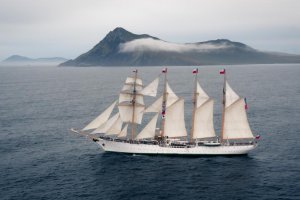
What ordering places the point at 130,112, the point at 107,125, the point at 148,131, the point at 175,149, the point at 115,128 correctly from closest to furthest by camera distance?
1. the point at 175,149
2. the point at 148,131
3. the point at 107,125
4. the point at 115,128
5. the point at 130,112

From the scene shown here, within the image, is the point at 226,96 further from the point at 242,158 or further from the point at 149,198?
the point at 149,198

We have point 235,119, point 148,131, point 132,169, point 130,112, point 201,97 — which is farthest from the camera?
point 130,112

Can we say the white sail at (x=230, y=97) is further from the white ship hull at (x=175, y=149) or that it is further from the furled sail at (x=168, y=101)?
the furled sail at (x=168, y=101)

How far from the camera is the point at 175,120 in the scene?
7650 centimetres

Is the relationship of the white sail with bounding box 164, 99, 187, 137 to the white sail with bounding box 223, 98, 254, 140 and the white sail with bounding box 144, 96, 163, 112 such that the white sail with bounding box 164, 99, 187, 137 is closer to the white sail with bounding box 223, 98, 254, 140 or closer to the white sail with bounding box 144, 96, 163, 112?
the white sail with bounding box 144, 96, 163, 112

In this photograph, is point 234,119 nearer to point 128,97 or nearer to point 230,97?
point 230,97

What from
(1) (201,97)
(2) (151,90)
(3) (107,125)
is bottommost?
(3) (107,125)

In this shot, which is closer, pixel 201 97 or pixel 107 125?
pixel 107 125

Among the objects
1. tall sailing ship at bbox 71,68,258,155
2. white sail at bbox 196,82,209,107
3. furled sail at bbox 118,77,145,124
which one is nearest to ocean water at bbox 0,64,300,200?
tall sailing ship at bbox 71,68,258,155

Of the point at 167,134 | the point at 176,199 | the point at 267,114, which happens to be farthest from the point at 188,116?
the point at 176,199

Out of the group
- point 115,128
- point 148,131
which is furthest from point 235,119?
point 115,128

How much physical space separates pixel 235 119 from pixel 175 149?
14252 millimetres

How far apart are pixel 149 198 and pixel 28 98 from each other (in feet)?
360

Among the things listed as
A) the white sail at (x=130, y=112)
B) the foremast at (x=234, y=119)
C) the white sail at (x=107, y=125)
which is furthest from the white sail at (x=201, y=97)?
the white sail at (x=107, y=125)
